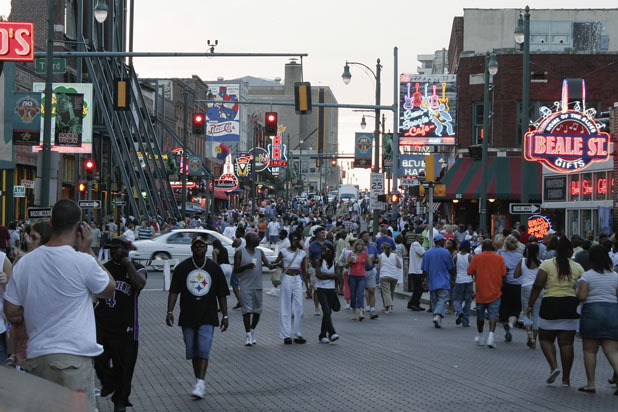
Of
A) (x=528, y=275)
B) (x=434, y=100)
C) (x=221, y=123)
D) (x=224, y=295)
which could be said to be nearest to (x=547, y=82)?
(x=434, y=100)

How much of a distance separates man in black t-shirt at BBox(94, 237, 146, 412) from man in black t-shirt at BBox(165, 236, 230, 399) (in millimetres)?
1016

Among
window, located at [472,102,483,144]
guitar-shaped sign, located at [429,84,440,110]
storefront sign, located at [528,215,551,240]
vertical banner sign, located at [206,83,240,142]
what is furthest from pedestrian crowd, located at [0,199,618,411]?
vertical banner sign, located at [206,83,240,142]

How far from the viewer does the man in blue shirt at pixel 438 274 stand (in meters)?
19.4

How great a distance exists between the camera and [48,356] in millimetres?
6477

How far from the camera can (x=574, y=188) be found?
3553cm

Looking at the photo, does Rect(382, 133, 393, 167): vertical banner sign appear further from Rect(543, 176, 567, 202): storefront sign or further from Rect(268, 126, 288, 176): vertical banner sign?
Rect(268, 126, 288, 176): vertical banner sign

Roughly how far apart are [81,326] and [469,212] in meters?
46.5

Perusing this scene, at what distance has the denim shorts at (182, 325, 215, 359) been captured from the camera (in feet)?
36.2

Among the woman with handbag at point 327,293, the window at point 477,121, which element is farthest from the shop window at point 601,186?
the window at point 477,121

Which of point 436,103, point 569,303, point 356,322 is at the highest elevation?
point 436,103

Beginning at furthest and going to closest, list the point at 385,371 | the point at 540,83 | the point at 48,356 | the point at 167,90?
1. the point at 167,90
2. the point at 540,83
3. the point at 385,371
4. the point at 48,356

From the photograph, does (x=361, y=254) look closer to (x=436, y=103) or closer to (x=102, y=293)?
(x=102, y=293)

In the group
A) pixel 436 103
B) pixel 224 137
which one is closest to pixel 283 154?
pixel 224 137

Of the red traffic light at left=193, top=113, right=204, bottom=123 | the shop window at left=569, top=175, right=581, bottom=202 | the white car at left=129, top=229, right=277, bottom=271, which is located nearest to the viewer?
the white car at left=129, top=229, right=277, bottom=271
